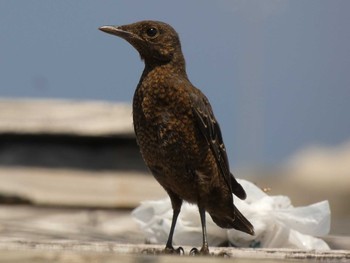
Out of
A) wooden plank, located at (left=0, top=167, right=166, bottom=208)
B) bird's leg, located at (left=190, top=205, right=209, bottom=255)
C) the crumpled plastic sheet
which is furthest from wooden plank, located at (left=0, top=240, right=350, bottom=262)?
wooden plank, located at (left=0, top=167, right=166, bottom=208)

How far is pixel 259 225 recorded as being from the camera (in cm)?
488

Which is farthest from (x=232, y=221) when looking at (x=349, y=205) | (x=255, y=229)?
(x=349, y=205)

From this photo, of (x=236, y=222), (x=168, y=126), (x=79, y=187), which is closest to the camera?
(x=168, y=126)

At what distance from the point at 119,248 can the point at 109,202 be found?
2405 millimetres

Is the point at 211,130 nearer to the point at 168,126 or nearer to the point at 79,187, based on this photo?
the point at 168,126

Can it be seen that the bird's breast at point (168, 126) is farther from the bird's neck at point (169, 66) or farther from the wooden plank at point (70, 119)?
the wooden plank at point (70, 119)

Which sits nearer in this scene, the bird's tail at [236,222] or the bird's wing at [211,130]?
the bird's wing at [211,130]

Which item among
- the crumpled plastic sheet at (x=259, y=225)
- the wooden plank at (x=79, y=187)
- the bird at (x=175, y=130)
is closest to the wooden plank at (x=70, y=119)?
the wooden plank at (x=79, y=187)

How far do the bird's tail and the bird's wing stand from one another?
0.11 metres

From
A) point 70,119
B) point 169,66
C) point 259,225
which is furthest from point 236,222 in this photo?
point 70,119

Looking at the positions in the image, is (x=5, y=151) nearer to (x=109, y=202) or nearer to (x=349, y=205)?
(x=109, y=202)

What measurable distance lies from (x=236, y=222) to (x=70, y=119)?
2.43 meters

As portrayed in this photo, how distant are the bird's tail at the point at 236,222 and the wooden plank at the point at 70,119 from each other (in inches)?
81.4

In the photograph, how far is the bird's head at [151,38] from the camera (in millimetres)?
4496
